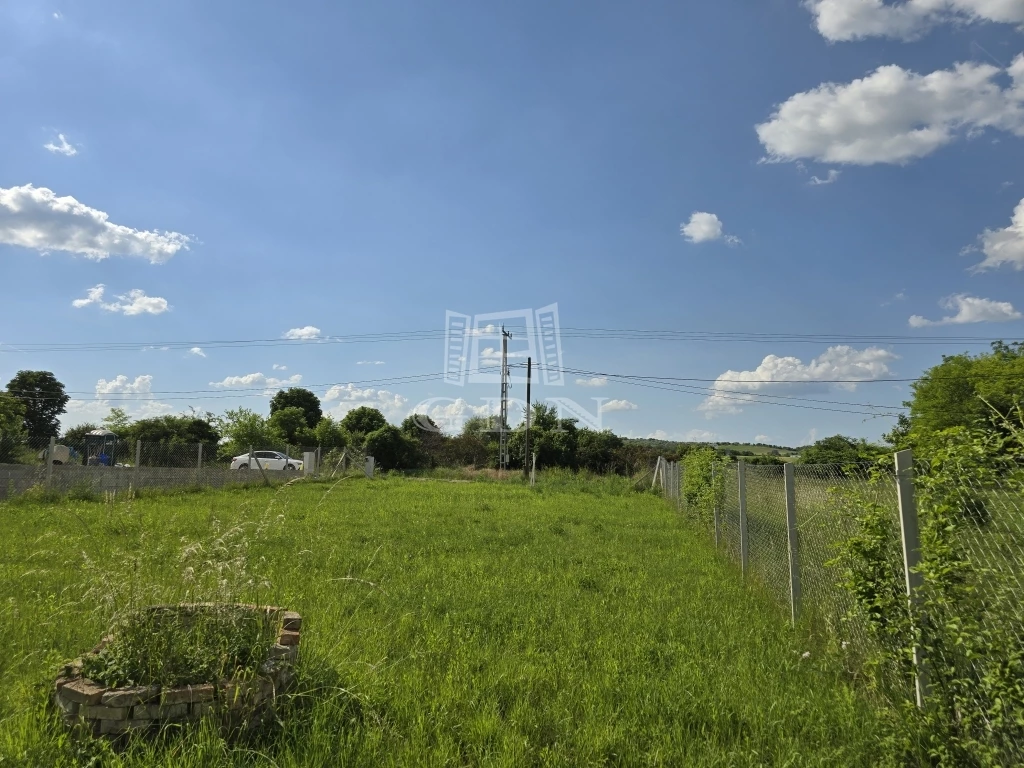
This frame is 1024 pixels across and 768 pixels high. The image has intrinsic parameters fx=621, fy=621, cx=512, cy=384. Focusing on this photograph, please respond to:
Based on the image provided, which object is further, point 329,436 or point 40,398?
point 40,398

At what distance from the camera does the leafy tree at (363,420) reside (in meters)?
Result: 46.5

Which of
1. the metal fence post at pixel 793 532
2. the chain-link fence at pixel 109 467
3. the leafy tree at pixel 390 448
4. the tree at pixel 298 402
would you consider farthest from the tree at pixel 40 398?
the metal fence post at pixel 793 532

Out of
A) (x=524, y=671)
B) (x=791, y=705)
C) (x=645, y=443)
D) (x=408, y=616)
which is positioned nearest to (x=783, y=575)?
(x=791, y=705)

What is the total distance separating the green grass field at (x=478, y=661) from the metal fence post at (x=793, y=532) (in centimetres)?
29

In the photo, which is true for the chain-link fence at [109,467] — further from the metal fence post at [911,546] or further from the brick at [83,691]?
the metal fence post at [911,546]

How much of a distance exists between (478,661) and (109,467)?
1418 centimetres

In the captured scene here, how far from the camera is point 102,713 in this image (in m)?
2.75

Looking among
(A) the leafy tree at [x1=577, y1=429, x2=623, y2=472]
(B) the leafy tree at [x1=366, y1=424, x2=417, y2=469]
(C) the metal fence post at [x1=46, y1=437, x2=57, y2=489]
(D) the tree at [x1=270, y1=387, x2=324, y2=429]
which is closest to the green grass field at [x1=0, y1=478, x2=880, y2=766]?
(C) the metal fence post at [x1=46, y1=437, x2=57, y2=489]

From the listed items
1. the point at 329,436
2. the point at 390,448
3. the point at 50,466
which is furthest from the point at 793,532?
the point at 329,436

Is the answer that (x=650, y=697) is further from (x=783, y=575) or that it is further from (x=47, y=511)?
(x=47, y=511)

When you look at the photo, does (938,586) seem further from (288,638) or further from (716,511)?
(716,511)

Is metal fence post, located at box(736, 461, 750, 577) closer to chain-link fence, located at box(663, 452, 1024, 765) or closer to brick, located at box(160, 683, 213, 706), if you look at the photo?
chain-link fence, located at box(663, 452, 1024, 765)

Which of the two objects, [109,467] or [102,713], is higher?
[109,467]

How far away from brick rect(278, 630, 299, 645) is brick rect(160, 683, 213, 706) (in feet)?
1.65
